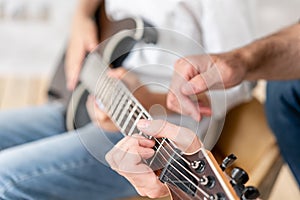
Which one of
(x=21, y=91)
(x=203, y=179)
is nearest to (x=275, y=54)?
(x=203, y=179)

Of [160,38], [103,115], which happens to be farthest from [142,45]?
[103,115]

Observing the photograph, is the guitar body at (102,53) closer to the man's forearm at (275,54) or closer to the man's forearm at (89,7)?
the man's forearm at (89,7)

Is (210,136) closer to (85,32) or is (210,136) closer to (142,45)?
(142,45)

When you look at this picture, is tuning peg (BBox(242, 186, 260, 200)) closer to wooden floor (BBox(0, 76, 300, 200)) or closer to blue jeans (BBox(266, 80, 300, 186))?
blue jeans (BBox(266, 80, 300, 186))

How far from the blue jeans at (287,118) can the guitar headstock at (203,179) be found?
373 mm

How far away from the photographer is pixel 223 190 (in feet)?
1.61

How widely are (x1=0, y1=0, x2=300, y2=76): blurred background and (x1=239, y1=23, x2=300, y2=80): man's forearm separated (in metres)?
1.04

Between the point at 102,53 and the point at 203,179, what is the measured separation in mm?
336

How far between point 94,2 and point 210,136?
0.61 m

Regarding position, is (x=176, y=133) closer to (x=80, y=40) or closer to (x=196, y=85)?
(x=196, y=85)

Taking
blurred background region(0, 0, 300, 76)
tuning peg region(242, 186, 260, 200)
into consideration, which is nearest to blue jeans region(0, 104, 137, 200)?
tuning peg region(242, 186, 260, 200)

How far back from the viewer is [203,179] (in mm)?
508

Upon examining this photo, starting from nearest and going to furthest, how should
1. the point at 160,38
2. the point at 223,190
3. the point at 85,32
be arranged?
the point at 223,190 → the point at 160,38 → the point at 85,32

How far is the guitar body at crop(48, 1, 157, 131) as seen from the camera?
79 centimetres
